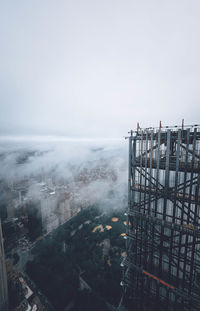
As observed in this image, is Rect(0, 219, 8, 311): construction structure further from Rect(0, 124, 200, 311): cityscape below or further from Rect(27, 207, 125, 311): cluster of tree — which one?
Rect(27, 207, 125, 311): cluster of tree

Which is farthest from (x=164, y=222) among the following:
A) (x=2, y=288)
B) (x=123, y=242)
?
(x=2, y=288)

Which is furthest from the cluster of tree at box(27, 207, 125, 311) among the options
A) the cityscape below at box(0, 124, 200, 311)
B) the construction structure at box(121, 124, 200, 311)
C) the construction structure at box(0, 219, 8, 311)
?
the construction structure at box(121, 124, 200, 311)

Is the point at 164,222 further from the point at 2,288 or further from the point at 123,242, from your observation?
the point at 2,288

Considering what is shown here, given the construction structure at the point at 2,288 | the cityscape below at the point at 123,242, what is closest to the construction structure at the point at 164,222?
the cityscape below at the point at 123,242

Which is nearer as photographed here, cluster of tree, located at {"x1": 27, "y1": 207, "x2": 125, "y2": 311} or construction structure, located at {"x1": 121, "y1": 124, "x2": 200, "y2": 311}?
construction structure, located at {"x1": 121, "y1": 124, "x2": 200, "y2": 311}

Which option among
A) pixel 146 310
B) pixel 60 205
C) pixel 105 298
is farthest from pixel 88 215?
pixel 146 310

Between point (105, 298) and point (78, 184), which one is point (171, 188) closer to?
point (105, 298)

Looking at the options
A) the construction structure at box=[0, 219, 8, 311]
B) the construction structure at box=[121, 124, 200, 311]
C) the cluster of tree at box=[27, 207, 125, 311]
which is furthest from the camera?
the construction structure at box=[0, 219, 8, 311]

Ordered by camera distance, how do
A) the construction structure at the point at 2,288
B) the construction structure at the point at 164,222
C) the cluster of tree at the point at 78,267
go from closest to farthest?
the construction structure at the point at 164,222
the cluster of tree at the point at 78,267
the construction structure at the point at 2,288

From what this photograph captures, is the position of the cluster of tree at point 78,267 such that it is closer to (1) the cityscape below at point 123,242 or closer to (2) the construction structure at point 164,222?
(1) the cityscape below at point 123,242
